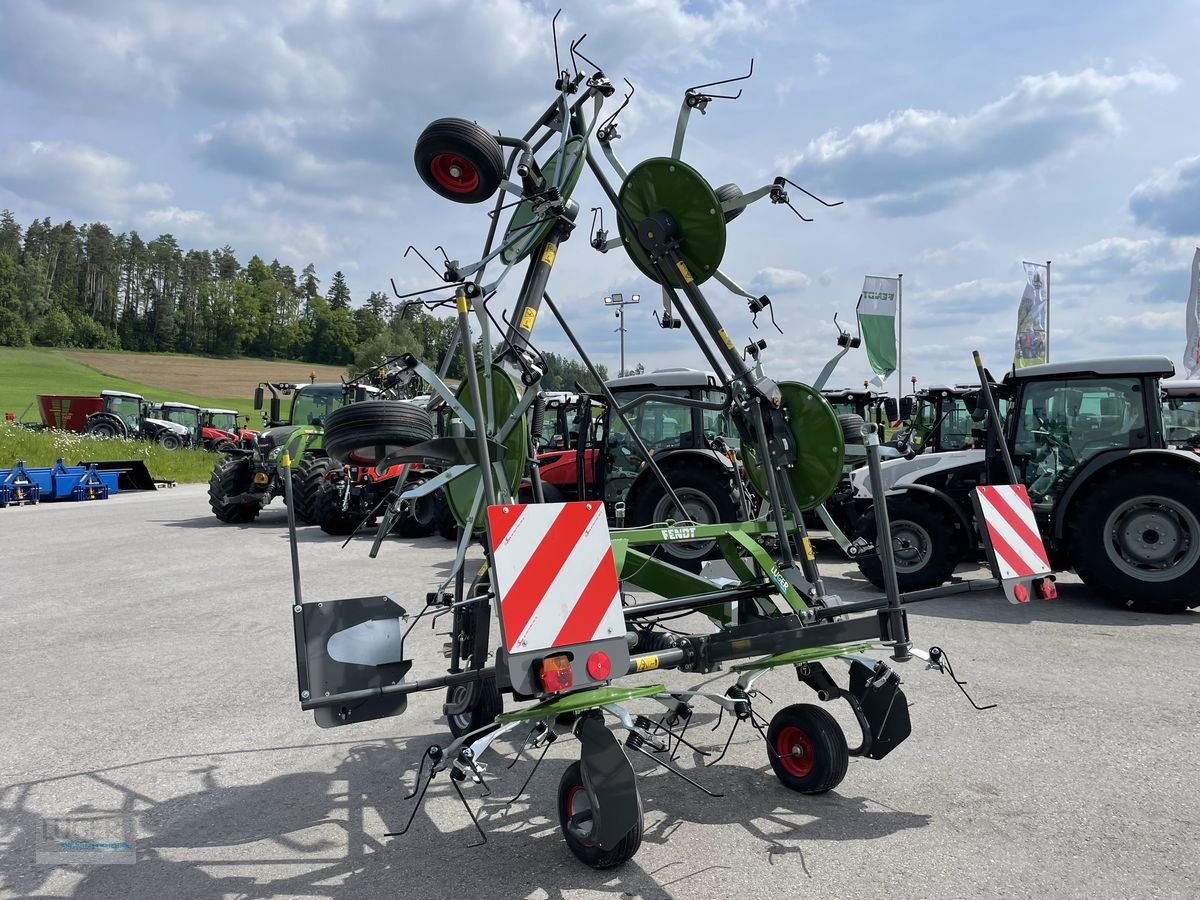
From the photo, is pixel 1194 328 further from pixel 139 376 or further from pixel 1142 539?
pixel 139 376

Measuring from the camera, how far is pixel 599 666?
275 centimetres

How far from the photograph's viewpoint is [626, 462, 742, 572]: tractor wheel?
31.0 feet

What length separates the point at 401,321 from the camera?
3.89 m

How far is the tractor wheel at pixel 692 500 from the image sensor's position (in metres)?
9.44

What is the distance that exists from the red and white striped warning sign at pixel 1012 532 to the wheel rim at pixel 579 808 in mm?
2080

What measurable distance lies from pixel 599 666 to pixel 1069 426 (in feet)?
23.5

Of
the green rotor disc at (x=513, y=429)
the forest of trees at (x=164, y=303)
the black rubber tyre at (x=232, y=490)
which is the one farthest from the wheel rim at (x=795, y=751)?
the forest of trees at (x=164, y=303)

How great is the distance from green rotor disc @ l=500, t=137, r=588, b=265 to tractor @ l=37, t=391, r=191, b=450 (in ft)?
117

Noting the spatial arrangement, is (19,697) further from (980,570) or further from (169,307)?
(169,307)

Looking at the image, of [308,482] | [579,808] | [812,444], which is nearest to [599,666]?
[579,808]

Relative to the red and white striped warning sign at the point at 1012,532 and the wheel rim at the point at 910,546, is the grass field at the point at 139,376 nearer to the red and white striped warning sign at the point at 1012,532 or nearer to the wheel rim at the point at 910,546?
the wheel rim at the point at 910,546

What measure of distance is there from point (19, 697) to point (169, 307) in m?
111

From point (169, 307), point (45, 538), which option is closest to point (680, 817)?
point (45, 538)

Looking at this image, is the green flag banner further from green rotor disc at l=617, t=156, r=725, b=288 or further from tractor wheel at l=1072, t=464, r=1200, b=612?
green rotor disc at l=617, t=156, r=725, b=288
